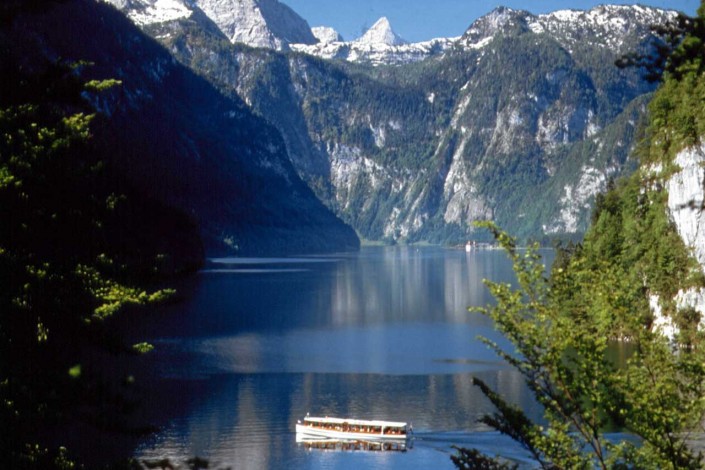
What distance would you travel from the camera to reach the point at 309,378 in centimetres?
8469

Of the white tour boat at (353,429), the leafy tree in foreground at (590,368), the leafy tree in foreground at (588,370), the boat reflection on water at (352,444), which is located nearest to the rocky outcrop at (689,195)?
the white tour boat at (353,429)

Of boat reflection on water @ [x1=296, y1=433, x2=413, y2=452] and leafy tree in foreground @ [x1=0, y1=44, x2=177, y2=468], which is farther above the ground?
leafy tree in foreground @ [x1=0, y1=44, x2=177, y2=468]

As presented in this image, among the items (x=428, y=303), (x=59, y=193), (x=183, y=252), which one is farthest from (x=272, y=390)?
(x=183, y=252)

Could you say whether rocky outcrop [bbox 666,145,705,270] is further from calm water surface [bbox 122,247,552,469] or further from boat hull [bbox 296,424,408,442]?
boat hull [bbox 296,424,408,442]

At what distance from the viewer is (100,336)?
20.9 meters

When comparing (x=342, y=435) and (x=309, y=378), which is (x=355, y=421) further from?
(x=309, y=378)

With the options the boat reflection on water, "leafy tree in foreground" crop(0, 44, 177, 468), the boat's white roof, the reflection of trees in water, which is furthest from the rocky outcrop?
"leafy tree in foreground" crop(0, 44, 177, 468)

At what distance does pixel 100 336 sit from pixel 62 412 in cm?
174

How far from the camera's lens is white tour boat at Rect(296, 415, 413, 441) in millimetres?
63594

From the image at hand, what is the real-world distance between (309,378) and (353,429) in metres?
20.3

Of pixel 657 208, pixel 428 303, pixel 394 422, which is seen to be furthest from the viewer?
pixel 428 303

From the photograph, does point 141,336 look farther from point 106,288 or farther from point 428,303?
point 106,288

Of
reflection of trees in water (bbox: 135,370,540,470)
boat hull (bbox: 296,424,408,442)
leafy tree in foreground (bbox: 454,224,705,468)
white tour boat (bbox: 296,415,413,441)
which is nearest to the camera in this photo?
leafy tree in foreground (bbox: 454,224,705,468)

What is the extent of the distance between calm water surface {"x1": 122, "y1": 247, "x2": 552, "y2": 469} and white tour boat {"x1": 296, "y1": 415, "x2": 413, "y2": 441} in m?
1.13
